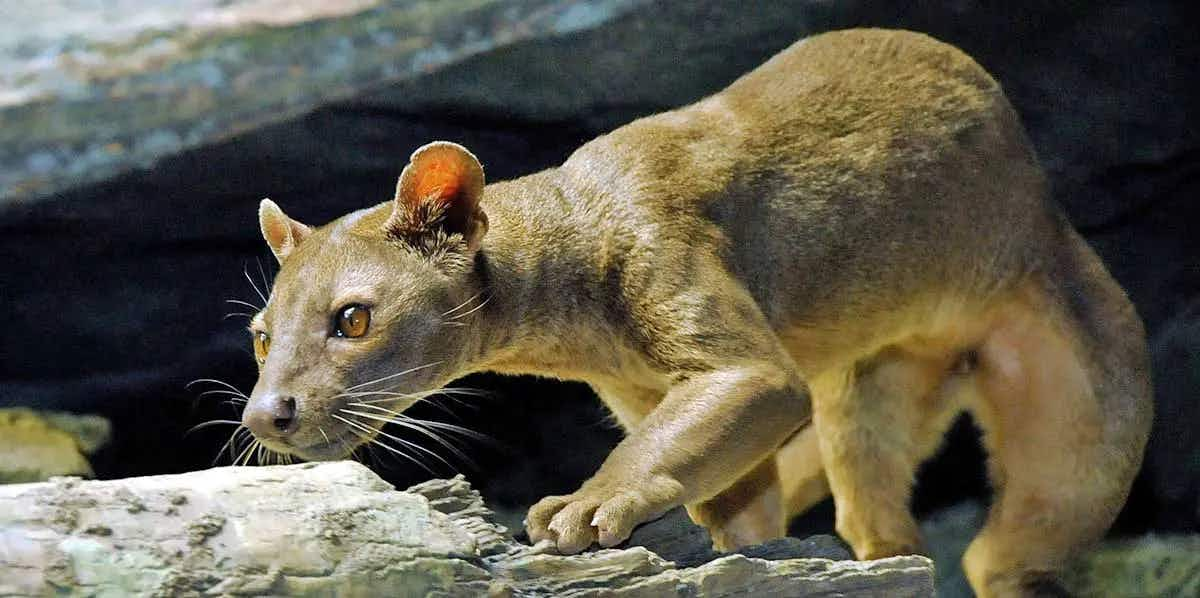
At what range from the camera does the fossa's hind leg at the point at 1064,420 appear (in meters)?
5.30

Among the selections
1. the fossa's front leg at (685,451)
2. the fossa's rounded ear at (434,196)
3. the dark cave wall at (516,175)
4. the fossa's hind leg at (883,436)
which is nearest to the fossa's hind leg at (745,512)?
the fossa's hind leg at (883,436)

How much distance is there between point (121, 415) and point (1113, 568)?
14.4ft

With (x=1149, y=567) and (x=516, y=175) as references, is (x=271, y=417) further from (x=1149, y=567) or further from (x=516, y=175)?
(x=1149, y=567)

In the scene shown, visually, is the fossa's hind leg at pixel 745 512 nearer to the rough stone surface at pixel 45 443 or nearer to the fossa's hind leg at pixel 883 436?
the fossa's hind leg at pixel 883 436

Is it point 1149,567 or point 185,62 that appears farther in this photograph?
point 1149,567

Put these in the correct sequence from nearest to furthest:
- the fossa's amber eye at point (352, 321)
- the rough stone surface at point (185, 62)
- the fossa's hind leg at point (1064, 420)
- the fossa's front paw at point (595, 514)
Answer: the fossa's front paw at point (595, 514)
the fossa's amber eye at point (352, 321)
the rough stone surface at point (185, 62)
the fossa's hind leg at point (1064, 420)

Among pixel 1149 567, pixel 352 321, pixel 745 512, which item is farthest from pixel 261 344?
pixel 1149 567

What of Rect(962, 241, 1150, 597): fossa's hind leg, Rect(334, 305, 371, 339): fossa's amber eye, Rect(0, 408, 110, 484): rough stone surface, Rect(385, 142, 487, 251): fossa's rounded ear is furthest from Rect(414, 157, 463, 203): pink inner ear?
Rect(0, 408, 110, 484): rough stone surface

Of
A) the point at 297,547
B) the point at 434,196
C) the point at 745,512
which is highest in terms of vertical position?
the point at 434,196

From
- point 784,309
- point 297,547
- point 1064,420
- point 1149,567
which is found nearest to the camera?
point 297,547

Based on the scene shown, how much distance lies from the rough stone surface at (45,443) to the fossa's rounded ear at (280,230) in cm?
211

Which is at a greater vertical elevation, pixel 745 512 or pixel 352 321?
pixel 352 321

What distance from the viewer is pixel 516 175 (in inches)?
243

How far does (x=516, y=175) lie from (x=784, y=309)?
1.85 meters
